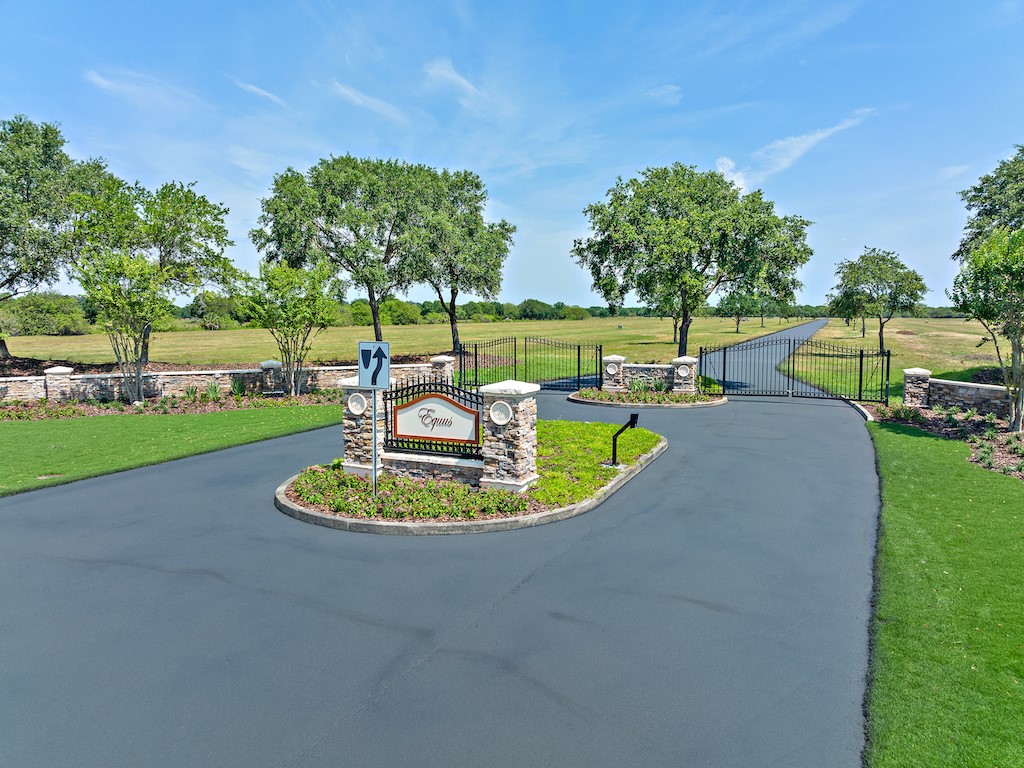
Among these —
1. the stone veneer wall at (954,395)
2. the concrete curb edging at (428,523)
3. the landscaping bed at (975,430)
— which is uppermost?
the stone veneer wall at (954,395)

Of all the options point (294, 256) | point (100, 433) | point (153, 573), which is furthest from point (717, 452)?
point (294, 256)

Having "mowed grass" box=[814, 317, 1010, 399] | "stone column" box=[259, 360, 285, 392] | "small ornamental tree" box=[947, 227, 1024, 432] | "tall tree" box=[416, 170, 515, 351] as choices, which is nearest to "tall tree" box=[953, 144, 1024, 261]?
"mowed grass" box=[814, 317, 1010, 399]

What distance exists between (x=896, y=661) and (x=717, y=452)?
840 centimetres

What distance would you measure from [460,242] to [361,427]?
2300cm

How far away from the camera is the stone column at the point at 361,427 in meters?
10.9

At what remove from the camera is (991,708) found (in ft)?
15.2

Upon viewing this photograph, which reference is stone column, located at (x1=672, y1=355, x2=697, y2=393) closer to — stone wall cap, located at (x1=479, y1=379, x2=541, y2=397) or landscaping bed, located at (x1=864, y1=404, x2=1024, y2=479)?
landscaping bed, located at (x1=864, y1=404, x2=1024, y2=479)

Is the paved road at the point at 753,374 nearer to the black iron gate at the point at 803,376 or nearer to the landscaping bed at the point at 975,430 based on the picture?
the black iron gate at the point at 803,376

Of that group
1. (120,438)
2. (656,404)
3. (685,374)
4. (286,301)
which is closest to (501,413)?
(656,404)

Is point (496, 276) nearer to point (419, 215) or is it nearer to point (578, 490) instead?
point (419, 215)

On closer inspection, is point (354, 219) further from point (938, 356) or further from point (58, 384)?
point (938, 356)

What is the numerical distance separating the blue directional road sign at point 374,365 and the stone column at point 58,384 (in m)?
18.0

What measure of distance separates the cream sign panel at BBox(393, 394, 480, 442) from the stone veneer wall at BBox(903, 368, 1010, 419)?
14729 millimetres

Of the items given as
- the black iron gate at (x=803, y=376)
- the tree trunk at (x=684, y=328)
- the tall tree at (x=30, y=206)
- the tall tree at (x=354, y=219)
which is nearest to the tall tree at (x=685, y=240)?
the tree trunk at (x=684, y=328)
